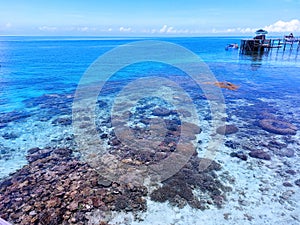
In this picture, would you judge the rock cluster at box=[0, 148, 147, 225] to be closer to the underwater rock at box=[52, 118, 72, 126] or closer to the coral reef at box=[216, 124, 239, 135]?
the underwater rock at box=[52, 118, 72, 126]

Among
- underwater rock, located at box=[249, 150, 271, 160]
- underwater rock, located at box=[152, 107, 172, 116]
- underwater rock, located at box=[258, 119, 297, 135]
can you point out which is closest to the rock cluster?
underwater rock, located at box=[249, 150, 271, 160]

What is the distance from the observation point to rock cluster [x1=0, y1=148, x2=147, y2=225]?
6.06m

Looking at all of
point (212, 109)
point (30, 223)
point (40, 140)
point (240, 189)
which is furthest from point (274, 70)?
point (30, 223)

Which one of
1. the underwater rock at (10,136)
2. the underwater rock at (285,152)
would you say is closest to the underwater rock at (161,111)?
the underwater rock at (285,152)

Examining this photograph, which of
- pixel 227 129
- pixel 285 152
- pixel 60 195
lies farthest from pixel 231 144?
pixel 60 195

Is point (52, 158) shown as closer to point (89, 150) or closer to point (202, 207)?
point (89, 150)

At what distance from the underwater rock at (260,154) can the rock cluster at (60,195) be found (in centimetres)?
534

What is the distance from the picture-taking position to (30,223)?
578 centimetres

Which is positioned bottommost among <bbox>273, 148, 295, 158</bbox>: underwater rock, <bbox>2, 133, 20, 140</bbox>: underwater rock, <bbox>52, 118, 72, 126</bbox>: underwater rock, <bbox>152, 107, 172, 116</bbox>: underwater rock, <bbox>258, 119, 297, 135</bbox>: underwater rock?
<bbox>273, 148, 295, 158</bbox>: underwater rock

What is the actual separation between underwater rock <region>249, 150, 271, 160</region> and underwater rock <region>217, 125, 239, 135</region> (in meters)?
2.12

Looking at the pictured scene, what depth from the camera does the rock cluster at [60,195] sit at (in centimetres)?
606

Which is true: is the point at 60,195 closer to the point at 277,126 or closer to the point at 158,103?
the point at 158,103

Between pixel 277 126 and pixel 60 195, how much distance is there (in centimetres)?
1189

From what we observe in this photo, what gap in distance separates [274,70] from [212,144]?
2697cm
